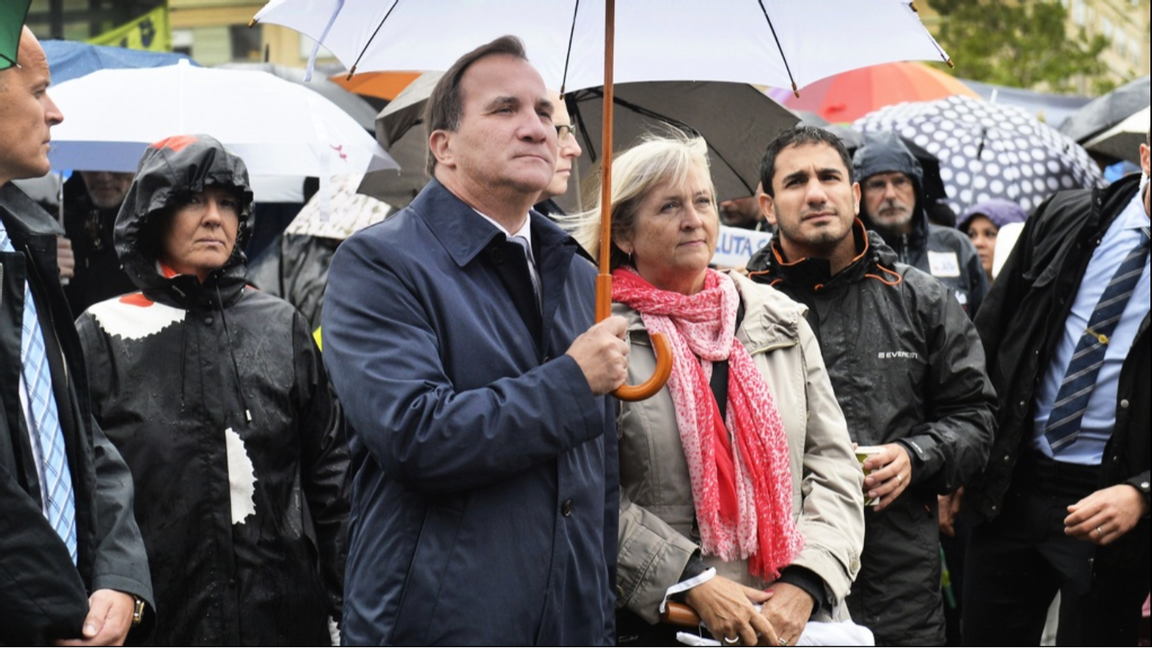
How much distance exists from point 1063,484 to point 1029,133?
14.0 ft

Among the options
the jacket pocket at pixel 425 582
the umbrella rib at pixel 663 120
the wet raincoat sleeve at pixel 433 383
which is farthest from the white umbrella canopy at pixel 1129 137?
the jacket pocket at pixel 425 582

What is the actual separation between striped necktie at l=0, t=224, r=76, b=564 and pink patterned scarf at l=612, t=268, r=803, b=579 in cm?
160

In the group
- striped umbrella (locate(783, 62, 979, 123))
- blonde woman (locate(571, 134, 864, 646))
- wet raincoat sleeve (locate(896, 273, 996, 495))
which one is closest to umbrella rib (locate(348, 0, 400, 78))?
blonde woman (locate(571, 134, 864, 646))

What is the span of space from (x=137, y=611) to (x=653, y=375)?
4.59ft

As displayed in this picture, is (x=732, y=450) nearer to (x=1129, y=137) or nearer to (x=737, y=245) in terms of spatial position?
(x=737, y=245)

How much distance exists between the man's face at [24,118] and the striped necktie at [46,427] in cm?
16

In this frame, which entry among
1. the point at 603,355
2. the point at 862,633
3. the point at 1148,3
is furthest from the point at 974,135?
the point at 1148,3

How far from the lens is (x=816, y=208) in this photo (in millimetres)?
4992

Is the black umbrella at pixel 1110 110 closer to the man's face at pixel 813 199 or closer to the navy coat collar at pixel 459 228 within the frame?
the man's face at pixel 813 199

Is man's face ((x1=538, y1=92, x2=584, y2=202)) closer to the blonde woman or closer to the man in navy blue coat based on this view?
the blonde woman

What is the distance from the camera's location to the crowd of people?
10.2 ft

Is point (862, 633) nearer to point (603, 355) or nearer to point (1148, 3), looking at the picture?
point (603, 355)

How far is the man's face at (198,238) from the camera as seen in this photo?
15.2ft

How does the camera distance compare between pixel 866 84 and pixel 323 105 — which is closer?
pixel 323 105
